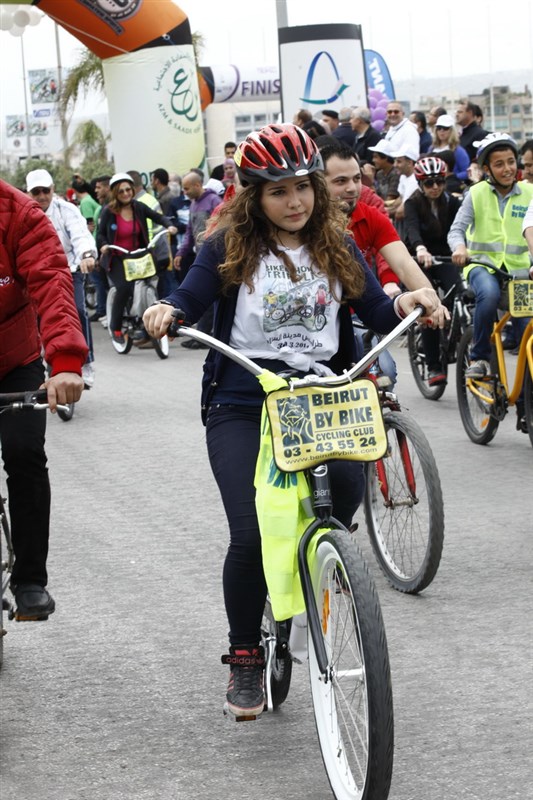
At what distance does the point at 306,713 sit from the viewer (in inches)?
182

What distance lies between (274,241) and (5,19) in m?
19.5

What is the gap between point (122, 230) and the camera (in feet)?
54.2

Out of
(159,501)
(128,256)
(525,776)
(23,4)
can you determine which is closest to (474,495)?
(159,501)

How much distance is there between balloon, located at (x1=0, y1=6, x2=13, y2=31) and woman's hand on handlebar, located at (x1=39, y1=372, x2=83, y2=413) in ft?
61.6

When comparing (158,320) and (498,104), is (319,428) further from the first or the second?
(498,104)

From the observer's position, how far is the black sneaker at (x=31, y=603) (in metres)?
4.74

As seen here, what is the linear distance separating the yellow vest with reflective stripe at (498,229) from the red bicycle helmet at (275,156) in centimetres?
533

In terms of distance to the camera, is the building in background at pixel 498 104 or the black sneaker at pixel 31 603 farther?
the building in background at pixel 498 104

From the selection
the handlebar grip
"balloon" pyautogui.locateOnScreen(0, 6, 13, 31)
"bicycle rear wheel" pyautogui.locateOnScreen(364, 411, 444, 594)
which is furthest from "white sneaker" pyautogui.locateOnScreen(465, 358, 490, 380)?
"balloon" pyautogui.locateOnScreen(0, 6, 13, 31)

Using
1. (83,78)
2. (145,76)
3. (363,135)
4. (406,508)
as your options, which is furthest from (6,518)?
(83,78)

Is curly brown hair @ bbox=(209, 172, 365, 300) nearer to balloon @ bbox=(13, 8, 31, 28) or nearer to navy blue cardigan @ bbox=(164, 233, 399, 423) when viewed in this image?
navy blue cardigan @ bbox=(164, 233, 399, 423)

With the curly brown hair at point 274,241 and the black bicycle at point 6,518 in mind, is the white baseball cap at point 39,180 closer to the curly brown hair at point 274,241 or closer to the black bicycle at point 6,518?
the black bicycle at point 6,518

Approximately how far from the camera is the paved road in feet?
13.4

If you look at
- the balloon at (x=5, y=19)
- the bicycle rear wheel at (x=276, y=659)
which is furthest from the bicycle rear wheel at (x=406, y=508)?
the balloon at (x=5, y=19)
